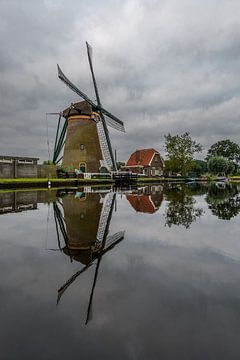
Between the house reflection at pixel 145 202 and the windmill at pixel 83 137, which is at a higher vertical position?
the windmill at pixel 83 137

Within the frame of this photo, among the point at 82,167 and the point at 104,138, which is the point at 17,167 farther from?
the point at 104,138

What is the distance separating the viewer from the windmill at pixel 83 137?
133 ft

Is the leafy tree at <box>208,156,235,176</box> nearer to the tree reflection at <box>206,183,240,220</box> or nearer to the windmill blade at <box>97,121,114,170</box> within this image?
the windmill blade at <box>97,121,114,170</box>

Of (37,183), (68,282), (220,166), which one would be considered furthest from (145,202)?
(220,166)

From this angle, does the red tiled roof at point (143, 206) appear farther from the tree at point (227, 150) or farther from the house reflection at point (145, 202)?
the tree at point (227, 150)

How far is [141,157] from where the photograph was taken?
224ft

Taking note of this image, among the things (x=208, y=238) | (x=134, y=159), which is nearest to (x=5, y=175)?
(x=208, y=238)

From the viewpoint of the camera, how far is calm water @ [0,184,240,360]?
7.28 ft

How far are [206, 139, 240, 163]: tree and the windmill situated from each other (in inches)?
3370

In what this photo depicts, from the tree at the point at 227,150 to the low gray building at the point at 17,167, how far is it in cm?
9749

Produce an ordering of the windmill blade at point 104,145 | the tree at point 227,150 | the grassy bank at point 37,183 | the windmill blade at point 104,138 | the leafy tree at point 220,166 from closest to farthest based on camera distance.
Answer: the grassy bank at point 37,183
the windmill blade at point 104,145
the windmill blade at point 104,138
the leafy tree at point 220,166
the tree at point 227,150

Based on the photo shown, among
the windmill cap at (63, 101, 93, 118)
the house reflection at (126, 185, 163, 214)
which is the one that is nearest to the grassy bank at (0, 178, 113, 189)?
the windmill cap at (63, 101, 93, 118)

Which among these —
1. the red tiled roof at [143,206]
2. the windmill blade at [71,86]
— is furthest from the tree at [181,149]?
the red tiled roof at [143,206]

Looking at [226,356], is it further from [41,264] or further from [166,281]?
[41,264]
